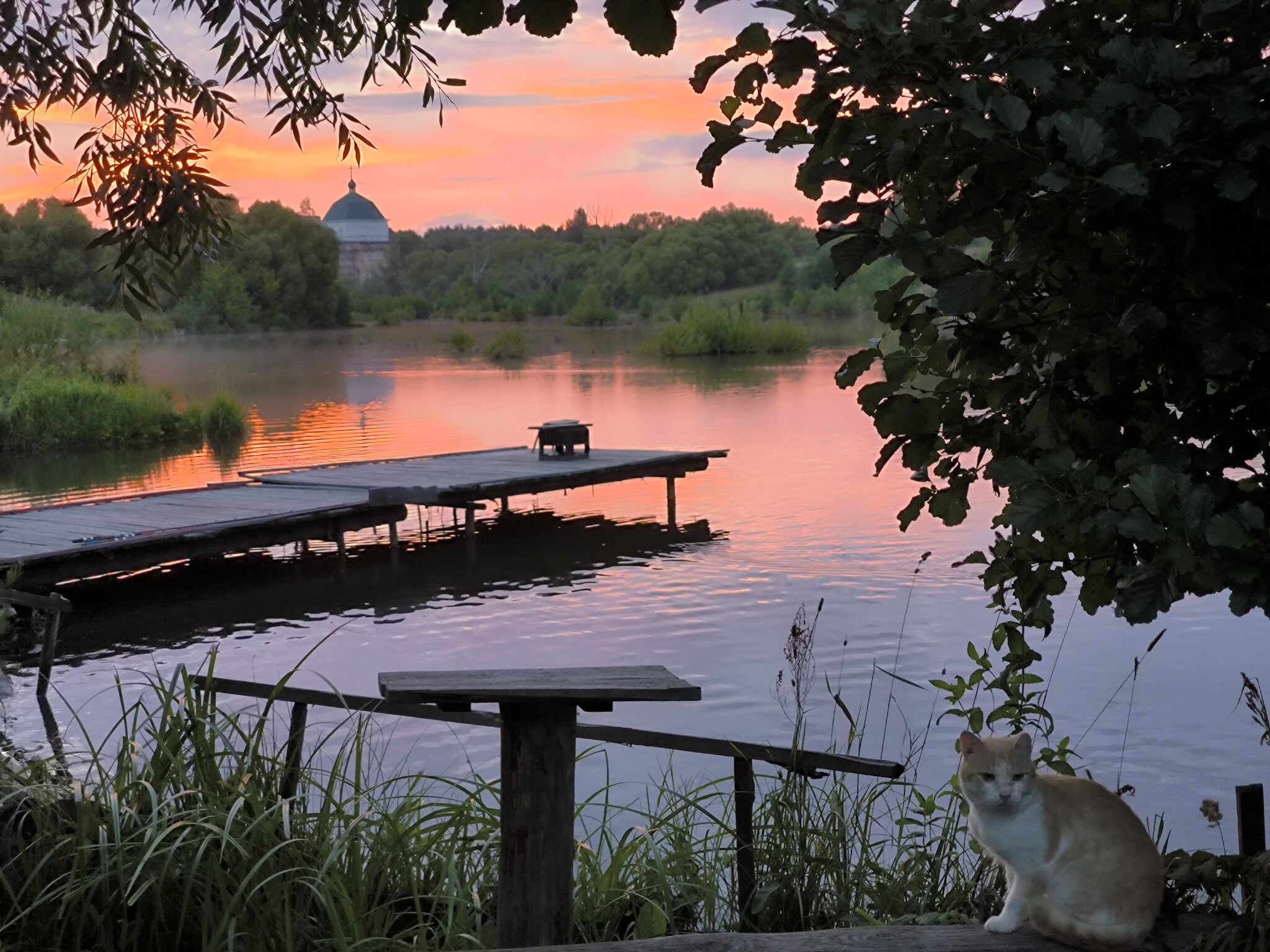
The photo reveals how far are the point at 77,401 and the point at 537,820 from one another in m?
23.0

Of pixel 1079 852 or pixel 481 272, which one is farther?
pixel 481 272

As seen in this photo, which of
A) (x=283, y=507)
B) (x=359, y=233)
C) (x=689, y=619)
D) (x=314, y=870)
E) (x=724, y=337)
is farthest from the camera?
(x=359, y=233)

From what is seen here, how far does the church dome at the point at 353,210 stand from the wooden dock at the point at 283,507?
100207 millimetres

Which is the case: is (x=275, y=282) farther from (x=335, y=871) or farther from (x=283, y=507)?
(x=335, y=871)

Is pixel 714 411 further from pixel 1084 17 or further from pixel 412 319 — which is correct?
pixel 412 319

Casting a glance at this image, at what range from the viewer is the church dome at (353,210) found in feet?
376

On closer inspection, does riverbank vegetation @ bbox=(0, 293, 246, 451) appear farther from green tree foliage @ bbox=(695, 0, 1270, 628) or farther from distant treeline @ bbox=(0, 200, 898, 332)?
green tree foliage @ bbox=(695, 0, 1270, 628)

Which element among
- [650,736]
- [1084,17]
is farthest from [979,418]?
[650,736]

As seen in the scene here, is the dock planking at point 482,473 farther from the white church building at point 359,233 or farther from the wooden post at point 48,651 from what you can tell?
the white church building at point 359,233

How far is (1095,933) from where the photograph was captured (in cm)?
262

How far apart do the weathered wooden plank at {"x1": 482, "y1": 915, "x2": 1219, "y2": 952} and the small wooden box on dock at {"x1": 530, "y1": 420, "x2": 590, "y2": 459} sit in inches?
554

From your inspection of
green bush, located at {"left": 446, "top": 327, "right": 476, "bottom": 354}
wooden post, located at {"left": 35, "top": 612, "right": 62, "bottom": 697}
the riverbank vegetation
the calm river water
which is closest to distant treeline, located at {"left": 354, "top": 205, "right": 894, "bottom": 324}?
green bush, located at {"left": 446, "top": 327, "right": 476, "bottom": 354}

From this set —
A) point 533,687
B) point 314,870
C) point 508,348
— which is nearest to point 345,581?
point 314,870

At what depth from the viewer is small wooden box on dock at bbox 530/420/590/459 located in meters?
16.9
